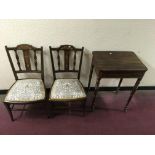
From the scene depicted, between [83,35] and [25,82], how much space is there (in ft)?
2.93

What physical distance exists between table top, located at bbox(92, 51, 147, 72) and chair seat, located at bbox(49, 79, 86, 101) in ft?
1.11

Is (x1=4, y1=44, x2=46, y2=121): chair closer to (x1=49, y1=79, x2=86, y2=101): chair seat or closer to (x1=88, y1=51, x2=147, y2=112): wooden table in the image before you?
(x1=49, y1=79, x2=86, y2=101): chair seat

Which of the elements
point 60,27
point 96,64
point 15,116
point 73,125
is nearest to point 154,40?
point 96,64

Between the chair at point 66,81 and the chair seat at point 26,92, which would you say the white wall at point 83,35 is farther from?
the chair seat at point 26,92

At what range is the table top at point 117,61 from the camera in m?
1.66

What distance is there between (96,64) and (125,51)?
53 centimetres

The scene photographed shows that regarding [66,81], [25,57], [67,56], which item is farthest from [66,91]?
[25,57]

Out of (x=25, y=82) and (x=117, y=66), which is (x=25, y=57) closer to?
(x=25, y=82)

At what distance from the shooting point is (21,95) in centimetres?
175

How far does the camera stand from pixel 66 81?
77.6 inches

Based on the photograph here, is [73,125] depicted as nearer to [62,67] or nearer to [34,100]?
[34,100]

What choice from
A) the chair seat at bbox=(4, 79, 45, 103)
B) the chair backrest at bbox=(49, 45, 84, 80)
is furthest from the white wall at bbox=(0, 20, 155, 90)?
the chair seat at bbox=(4, 79, 45, 103)

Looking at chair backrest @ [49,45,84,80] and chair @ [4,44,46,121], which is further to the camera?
chair backrest @ [49,45,84,80]

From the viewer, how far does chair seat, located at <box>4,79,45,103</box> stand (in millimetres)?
1721
